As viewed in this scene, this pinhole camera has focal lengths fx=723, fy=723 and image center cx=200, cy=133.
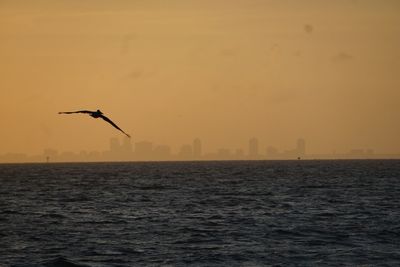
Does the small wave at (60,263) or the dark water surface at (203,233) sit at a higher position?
the dark water surface at (203,233)

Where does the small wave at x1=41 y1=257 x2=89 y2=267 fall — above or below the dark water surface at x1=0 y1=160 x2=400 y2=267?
below

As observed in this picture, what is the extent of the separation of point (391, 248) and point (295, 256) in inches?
261

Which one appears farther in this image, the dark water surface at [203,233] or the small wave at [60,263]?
the dark water surface at [203,233]

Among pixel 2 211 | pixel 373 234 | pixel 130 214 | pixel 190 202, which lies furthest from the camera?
pixel 190 202

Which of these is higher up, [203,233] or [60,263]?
[203,233]

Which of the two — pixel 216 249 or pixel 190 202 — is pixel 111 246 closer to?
pixel 216 249

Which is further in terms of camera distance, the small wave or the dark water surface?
the dark water surface

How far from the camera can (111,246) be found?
42875mm

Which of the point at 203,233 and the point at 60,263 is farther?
the point at 203,233

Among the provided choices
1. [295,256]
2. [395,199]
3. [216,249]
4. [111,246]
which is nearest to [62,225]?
[111,246]

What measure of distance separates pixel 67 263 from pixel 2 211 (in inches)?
1342

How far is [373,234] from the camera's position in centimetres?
4744

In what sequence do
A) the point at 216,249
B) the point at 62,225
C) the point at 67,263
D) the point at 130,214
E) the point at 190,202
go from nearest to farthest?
the point at 67,263 → the point at 216,249 → the point at 62,225 → the point at 130,214 → the point at 190,202

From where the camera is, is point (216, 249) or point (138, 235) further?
point (138, 235)
